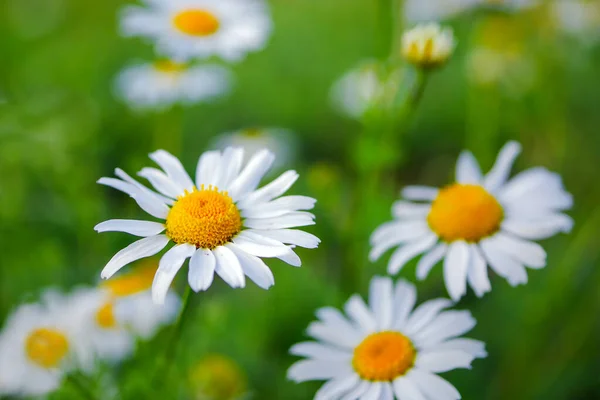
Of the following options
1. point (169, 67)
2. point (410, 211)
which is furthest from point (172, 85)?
point (410, 211)

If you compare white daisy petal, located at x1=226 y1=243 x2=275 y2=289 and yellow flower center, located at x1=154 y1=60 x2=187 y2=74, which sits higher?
yellow flower center, located at x1=154 y1=60 x2=187 y2=74

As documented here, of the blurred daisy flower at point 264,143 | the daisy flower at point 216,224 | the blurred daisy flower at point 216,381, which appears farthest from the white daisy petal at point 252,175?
the blurred daisy flower at point 264,143

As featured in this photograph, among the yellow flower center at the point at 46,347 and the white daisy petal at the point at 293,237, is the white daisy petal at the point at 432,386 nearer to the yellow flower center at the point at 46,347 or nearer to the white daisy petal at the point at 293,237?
the white daisy petal at the point at 293,237

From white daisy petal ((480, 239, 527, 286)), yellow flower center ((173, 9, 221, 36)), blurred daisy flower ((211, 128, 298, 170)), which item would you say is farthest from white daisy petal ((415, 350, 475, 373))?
blurred daisy flower ((211, 128, 298, 170))

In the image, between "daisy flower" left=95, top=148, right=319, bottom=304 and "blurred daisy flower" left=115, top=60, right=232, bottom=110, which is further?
"blurred daisy flower" left=115, top=60, right=232, bottom=110

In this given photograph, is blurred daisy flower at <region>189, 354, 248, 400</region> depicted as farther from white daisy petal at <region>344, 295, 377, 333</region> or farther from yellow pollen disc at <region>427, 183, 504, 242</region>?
yellow pollen disc at <region>427, 183, 504, 242</region>

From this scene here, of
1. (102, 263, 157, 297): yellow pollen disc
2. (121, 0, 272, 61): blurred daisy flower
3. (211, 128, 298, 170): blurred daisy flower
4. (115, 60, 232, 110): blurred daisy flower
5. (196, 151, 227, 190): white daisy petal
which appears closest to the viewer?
(196, 151, 227, 190): white daisy petal
